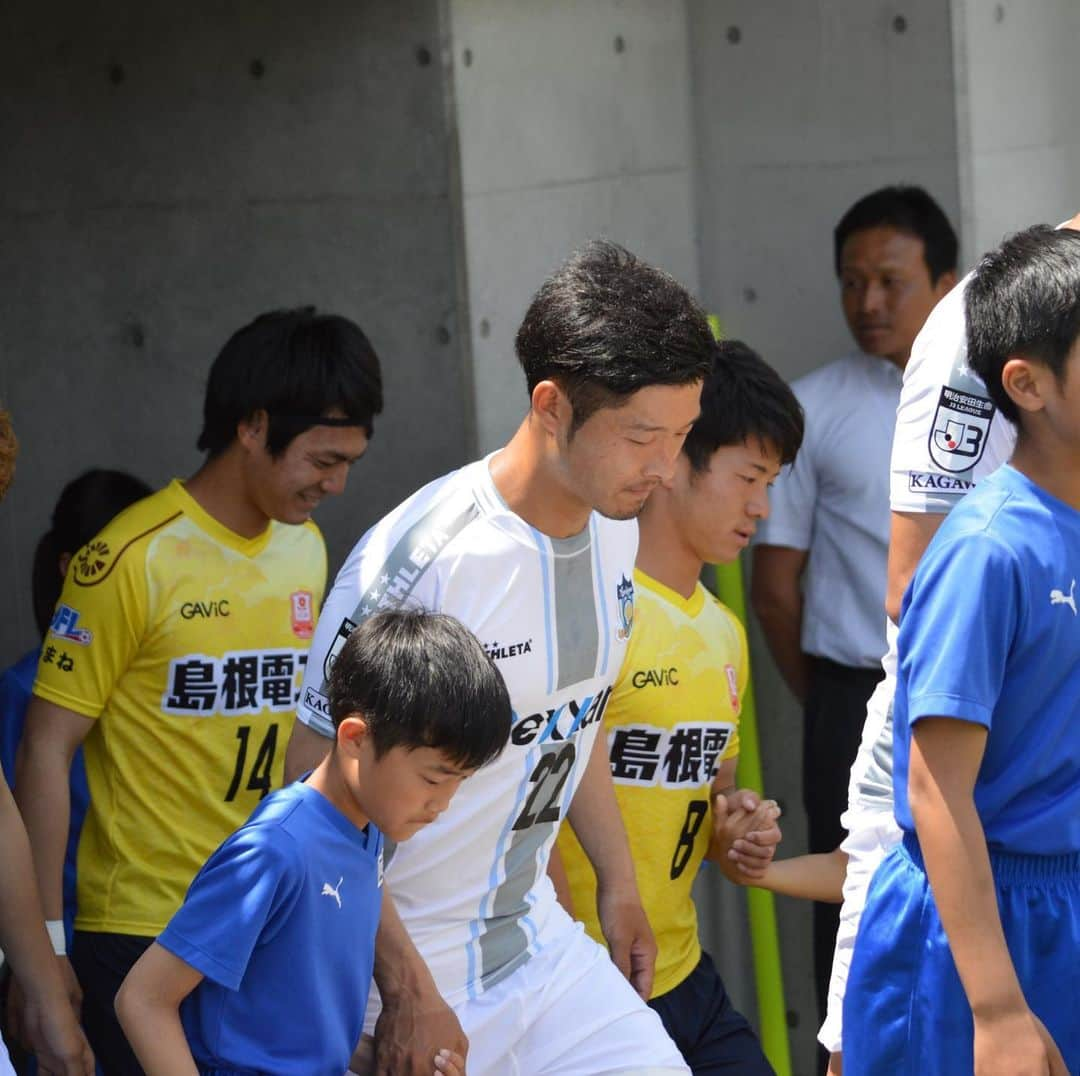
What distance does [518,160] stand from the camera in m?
4.84

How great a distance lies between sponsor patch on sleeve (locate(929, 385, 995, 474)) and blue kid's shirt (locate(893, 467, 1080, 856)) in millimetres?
361

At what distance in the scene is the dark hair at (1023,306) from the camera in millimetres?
2715

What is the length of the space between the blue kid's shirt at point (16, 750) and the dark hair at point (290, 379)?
636 millimetres

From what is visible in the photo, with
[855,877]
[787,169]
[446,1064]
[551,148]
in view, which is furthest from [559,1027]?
[787,169]

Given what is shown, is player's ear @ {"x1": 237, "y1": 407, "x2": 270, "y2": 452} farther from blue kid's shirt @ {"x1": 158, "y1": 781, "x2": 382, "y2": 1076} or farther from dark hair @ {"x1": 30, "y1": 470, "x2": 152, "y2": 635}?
blue kid's shirt @ {"x1": 158, "y1": 781, "x2": 382, "y2": 1076}

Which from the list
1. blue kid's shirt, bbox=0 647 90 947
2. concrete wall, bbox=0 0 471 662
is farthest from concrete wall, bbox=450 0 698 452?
blue kid's shirt, bbox=0 647 90 947

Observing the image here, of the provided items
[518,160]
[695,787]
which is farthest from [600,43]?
[695,787]

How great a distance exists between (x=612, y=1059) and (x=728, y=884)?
2.31m

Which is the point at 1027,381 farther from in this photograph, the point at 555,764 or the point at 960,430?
the point at 555,764

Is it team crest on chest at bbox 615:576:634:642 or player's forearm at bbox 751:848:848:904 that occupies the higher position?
team crest on chest at bbox 615:576:634:642

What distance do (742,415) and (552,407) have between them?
0.97 m

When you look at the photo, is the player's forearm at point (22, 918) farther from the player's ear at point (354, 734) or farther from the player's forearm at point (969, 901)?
the player's forearm at point (969, 901)

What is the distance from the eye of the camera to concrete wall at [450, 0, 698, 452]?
15.6 ft

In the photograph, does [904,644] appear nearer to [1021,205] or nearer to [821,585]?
[821,585]
